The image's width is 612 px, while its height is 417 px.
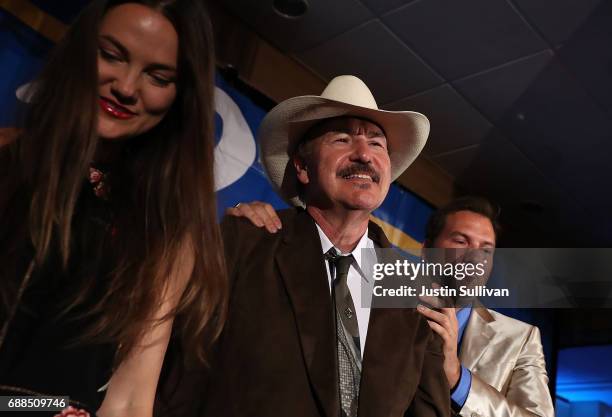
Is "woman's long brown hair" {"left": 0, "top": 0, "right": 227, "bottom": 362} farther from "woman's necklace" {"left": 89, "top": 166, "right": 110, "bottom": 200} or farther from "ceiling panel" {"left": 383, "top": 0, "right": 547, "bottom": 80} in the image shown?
"ceiling panel" {"left": 383, "top": 0, "right": 547, "bottom": 80}

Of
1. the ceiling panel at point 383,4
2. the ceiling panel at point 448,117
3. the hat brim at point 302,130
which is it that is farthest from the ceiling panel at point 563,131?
the hat brim at point 302,130

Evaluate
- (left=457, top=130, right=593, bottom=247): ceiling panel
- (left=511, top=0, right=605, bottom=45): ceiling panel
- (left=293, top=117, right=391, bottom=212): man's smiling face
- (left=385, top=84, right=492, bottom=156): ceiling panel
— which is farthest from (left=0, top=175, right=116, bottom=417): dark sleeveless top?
(left=457, top=130, right=593, bottom=247): ceiling panel

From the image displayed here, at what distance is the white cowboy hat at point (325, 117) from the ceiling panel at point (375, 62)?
1.61 metres

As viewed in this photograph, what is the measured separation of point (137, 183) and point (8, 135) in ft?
0.74

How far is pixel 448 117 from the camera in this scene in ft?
14.3

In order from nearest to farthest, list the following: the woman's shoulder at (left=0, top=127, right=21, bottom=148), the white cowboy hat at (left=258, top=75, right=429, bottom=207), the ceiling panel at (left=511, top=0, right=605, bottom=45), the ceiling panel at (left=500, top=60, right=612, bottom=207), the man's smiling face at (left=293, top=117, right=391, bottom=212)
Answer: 1. the woman's shoulder at (left=0, top=127, right=21, bottom=148)
2. the man's smiling face at (left=293, top=117, right=391, bottom=212)
3. the white cowboy hat at (left=258, top=75, right=429, bottom=207)
4. the ceiling panel at (left=511, top=0, right=605, bottom=45)
5. the ceiling panel at (left=500, top=60, right=612, bottom=207)

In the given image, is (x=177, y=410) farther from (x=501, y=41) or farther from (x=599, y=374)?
(x=599, y=374)

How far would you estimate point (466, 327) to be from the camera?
7.40 feet

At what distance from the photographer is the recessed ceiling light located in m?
3.44

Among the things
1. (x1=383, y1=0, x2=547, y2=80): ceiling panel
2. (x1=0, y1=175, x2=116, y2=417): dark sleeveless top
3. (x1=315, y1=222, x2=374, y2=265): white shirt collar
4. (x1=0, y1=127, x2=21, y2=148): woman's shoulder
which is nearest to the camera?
(x1=0, y1=175, x2=116, y2=417): dark sleeveless top

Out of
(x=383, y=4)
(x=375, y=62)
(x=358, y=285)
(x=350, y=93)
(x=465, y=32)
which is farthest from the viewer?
(x=375, y=62)

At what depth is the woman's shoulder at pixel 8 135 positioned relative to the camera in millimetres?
1038

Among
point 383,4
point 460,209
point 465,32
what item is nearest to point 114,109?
point 460,209

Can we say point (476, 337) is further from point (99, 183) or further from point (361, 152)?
point (99, 183)
